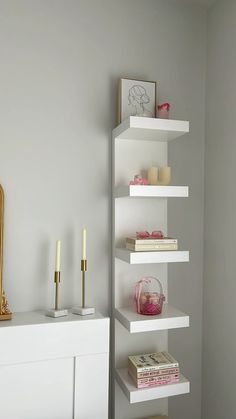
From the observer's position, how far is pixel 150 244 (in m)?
1.58

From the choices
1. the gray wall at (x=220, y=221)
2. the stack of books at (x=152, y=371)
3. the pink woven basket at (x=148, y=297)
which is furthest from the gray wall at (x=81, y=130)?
the stack of books at (x=152, y=371)

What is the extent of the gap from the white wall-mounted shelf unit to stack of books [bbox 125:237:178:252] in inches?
1.2

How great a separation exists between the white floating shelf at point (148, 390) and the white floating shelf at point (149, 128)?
3.81ft

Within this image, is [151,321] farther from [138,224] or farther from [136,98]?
[136,98]

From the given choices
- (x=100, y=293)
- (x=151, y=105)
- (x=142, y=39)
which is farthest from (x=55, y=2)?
(x=100, y=293)

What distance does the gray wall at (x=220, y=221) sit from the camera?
1.74 m

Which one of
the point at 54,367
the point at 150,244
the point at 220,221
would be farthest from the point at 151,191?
the point at 54,367

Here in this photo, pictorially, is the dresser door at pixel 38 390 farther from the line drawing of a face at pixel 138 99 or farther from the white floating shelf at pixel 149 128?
the line drawing of a face at pixel 138 99

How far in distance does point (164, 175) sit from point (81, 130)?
0.48m

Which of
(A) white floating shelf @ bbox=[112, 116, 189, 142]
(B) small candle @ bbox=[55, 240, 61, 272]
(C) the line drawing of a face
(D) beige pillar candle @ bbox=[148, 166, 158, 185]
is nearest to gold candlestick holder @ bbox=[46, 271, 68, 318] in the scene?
(B) small candle @ bbox=[55, 240, 61, 272]

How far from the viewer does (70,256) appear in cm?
172

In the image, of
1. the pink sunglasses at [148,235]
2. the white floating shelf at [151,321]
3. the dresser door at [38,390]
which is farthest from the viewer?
the pink sunglasses at [148,235]

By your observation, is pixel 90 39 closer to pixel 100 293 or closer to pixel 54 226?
pixel 54 226

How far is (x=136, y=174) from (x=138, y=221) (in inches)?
9.6
